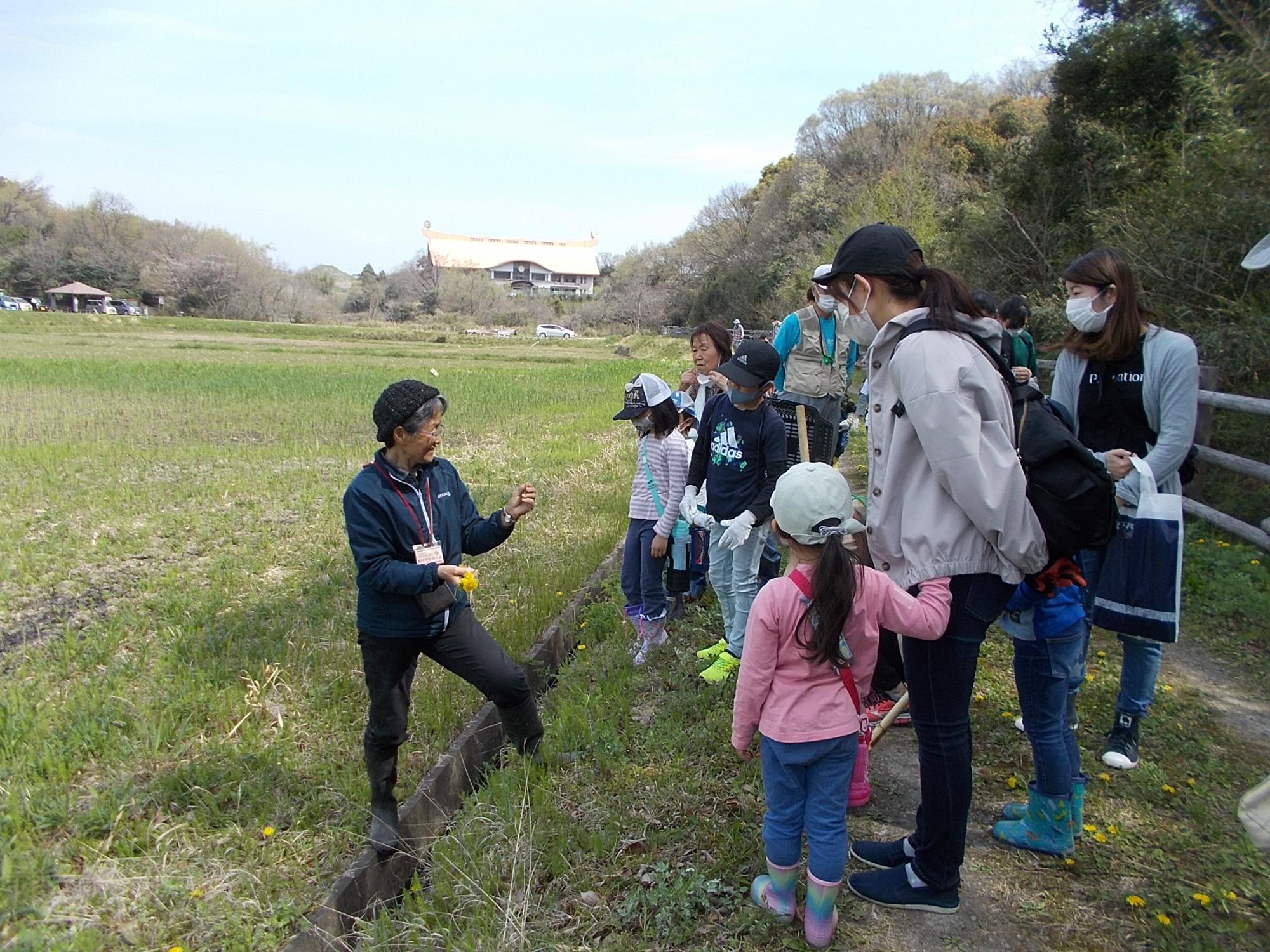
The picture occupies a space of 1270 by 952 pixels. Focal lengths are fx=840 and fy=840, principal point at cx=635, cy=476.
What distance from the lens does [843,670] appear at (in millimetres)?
2488

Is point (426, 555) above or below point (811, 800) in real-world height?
above

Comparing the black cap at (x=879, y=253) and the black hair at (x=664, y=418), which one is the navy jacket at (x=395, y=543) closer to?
the black hair at (x=664, y=418)

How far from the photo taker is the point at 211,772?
3.67 metres

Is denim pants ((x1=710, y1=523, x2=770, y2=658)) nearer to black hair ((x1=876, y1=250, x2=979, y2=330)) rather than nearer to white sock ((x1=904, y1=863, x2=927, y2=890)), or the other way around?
white sock ((x1=904, y1=863, x2=927, y2=890))

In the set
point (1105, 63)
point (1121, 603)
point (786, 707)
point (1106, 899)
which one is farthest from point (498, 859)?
point (1105, 63)

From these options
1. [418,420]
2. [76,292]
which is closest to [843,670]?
[418,420]

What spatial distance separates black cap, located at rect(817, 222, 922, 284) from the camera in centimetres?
248

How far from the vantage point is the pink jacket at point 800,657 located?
240 cm

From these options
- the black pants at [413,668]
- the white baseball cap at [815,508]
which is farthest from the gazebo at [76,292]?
the white baseball cap at [815,508]

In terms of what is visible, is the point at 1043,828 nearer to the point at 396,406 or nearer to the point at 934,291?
the point at 934,291

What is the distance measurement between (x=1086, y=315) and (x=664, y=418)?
2.27m

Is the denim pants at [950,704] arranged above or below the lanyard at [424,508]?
below

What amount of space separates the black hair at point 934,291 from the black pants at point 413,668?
2.12m

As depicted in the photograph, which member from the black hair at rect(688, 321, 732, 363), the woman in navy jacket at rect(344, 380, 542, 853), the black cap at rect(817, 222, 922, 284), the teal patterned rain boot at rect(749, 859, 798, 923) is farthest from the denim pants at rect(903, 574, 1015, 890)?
the black hair at rect(688, 321, 732, 363)
